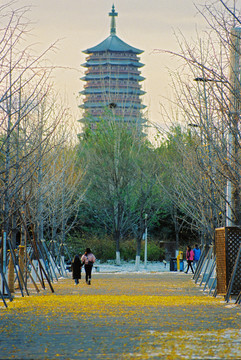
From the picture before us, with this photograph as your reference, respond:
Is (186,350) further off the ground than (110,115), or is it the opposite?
(110,115)

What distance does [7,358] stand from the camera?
1000cm

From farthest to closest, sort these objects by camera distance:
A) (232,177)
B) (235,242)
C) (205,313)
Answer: (235,242)
(232,177)
(205,313)

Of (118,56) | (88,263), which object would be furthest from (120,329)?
(118,56)

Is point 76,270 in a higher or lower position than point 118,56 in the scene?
lower

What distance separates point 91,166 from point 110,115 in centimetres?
835

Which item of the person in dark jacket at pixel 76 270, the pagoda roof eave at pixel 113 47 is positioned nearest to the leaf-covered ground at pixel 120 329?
the person in dark jacket at pixel 76 270

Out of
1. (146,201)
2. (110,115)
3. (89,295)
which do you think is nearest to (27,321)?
(89,295)


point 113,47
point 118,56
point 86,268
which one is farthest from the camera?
point 113,47

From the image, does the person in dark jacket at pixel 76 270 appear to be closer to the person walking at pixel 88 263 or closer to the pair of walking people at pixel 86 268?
the pair of walking people at pixel 86 268

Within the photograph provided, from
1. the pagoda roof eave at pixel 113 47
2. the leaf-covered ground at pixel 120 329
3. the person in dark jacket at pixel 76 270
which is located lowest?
the leaf-covered ground at pixel 120 329

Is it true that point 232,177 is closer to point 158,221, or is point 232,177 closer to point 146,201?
point 146,201

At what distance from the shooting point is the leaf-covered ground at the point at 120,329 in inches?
416

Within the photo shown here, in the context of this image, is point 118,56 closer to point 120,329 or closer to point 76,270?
point 76,270

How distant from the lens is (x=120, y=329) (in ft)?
44.5
